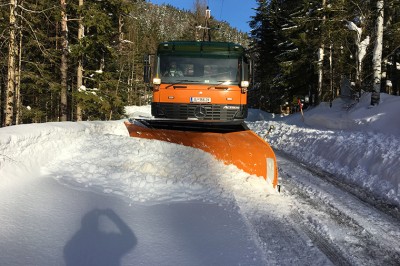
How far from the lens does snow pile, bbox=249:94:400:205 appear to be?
6711 millimetres

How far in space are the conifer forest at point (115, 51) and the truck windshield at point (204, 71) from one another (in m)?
0.59

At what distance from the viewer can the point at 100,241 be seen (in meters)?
3.21

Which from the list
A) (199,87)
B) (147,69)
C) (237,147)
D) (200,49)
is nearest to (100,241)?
(237,147)

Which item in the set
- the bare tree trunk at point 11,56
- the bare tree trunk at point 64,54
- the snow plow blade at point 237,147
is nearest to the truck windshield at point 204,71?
the snow plow blade at point 237,147

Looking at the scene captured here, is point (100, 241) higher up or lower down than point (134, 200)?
lower down

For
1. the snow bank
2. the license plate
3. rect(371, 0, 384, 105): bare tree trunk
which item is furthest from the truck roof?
rect(371, 0, 384, 105): bare tree trunk

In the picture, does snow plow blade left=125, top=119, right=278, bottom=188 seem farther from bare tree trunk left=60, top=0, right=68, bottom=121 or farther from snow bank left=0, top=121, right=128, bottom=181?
bare tree trunk left=60, top=0, right=68, bottom=121

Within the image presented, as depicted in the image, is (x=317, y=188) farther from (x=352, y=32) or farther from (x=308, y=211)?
(x=352, y=32)

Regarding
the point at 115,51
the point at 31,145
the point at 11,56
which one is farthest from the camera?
the point at 115,51

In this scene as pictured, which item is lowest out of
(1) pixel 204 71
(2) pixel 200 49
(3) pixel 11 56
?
(1) pixel 204 71

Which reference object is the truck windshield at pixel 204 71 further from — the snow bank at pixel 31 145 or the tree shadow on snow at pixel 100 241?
the tree shadow on snow at pixel 100 241

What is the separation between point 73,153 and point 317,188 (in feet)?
15.3

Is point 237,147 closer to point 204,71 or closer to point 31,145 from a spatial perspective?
point 31,145

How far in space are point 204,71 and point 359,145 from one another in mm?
4792
